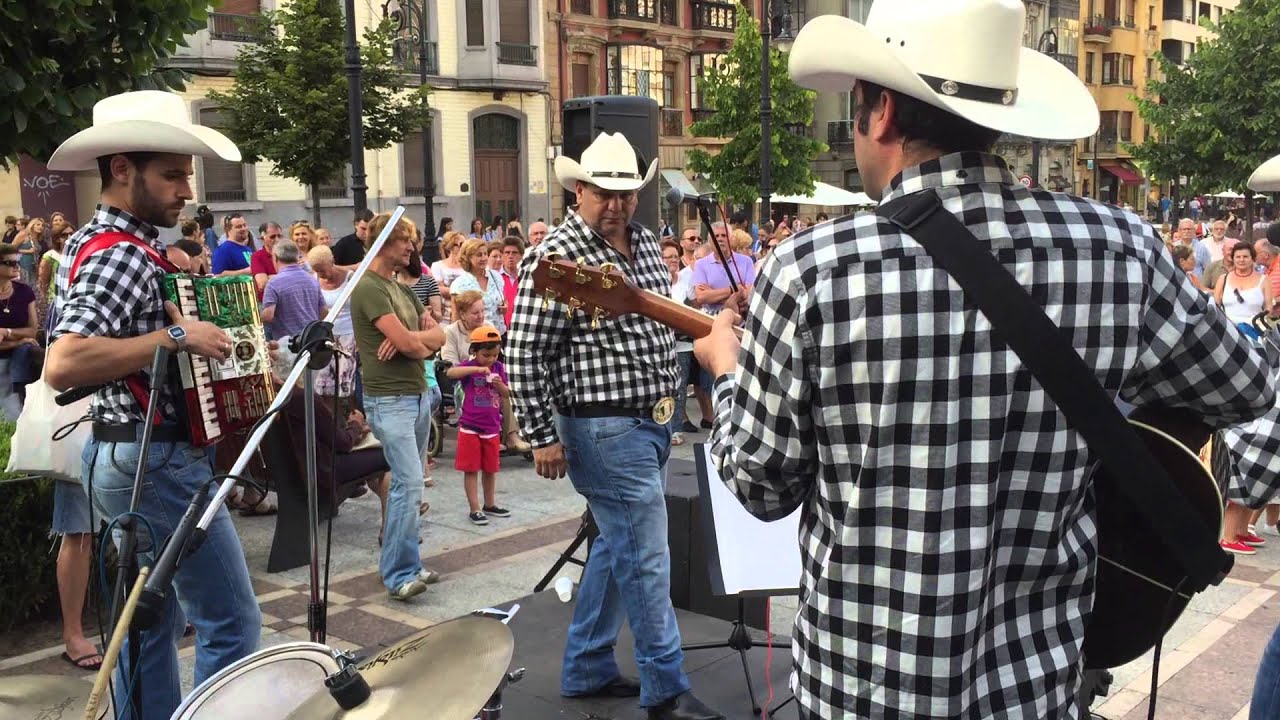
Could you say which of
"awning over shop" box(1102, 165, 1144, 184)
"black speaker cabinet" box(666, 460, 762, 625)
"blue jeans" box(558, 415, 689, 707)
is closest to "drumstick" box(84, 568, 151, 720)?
"blue jeans" box(558, 415, 689, 707)

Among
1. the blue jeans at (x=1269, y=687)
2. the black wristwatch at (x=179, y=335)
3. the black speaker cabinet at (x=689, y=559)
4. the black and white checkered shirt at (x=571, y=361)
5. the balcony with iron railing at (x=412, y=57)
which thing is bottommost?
the black speaker cabinet at (x=689, y=559)

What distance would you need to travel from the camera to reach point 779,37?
4353 cm

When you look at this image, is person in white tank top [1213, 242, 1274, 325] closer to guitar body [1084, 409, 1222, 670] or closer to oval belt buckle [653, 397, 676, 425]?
oval belt buckle [653, 397, 676, 425]

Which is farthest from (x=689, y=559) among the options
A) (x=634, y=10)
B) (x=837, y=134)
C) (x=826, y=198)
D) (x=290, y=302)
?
(x=837, y=134)

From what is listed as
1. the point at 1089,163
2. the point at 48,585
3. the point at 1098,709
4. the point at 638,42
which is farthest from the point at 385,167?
the point at 1089,163

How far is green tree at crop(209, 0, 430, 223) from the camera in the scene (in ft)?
69.4

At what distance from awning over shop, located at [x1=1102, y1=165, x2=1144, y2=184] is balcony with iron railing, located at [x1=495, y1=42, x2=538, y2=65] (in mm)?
33539

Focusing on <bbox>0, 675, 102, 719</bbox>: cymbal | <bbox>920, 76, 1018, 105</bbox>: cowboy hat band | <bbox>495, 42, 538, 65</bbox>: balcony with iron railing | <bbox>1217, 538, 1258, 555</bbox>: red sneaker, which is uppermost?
<bbox>495, 42, 538, 65</bbox>: balcony with iron railing

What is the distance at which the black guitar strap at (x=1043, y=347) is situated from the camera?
1837mm

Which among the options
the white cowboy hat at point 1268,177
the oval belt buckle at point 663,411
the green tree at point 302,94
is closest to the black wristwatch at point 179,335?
the oval belt buckle at point 663,411

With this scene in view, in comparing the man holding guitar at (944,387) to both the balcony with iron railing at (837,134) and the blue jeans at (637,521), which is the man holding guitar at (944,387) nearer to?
the blue jeans at (637,521)

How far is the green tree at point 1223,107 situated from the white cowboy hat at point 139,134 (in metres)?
27.7

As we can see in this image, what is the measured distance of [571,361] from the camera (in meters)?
4.12

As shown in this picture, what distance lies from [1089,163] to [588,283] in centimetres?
5613
